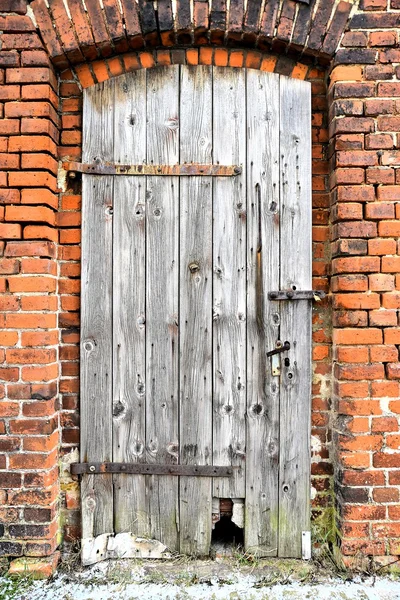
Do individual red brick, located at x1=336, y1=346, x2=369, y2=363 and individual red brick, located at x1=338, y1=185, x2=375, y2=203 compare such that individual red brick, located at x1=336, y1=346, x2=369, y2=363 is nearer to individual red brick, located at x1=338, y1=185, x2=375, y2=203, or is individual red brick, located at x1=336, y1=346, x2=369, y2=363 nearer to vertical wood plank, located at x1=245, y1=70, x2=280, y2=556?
vertical wood plank, located at x1=245, y1=70, x2=280, y2=556

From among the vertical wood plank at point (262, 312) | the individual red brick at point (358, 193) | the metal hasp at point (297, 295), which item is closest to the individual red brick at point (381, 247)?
the individual red brick at point (358, 193)

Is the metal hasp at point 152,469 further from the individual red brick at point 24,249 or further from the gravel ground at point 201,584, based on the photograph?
the individual red brick at point 24,249

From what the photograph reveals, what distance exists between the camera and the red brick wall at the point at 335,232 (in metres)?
2.07

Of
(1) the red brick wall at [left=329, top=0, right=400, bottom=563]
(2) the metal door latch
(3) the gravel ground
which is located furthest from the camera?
(2) the metal door latch

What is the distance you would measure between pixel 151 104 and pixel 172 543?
234cm

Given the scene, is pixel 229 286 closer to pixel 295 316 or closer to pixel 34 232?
pixel 295 316

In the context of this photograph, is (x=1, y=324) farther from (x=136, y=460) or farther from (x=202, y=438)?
(x=202, y=438)

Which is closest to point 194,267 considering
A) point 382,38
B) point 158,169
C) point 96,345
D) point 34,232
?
point 158,169

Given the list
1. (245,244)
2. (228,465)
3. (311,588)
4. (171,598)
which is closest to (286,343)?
(245,244)

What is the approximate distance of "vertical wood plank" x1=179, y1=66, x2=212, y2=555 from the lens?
2227 mm

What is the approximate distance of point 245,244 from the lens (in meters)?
2.25

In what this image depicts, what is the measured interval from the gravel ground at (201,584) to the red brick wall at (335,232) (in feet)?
0.49

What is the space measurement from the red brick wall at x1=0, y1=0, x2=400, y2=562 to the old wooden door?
7.8 inches

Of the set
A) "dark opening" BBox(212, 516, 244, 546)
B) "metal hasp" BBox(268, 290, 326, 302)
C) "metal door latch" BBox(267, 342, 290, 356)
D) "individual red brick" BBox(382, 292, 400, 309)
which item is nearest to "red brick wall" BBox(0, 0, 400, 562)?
"individual red brick" BBox(382, 292, 400, 309)
